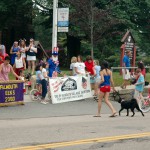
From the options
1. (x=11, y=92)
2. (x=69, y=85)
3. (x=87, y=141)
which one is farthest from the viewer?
(x=69, y=85)

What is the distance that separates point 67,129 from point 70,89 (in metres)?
7.04

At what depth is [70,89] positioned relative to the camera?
64.2ft

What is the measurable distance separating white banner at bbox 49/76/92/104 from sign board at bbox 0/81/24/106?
1547mm

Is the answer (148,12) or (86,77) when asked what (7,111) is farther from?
(148,12)

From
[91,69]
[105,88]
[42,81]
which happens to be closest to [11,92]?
[42,81]

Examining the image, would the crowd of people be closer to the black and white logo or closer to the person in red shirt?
the person in red shirt

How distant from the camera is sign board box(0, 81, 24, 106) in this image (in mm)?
16984

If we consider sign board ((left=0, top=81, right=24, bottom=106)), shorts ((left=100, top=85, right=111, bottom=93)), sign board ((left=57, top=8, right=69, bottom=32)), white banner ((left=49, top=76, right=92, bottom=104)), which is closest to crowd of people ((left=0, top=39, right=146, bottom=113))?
shorts ((left=100, top=85, right=111, bottom=93))

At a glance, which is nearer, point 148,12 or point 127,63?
point 127,63

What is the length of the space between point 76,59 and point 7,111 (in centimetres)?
552

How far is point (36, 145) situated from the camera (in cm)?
990

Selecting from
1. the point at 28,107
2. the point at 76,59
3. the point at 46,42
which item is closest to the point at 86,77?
the point at 76,59

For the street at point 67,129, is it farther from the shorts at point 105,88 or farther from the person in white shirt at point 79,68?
the person in white shirt at point 79,68

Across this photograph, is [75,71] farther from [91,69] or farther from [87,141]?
[87,141]
